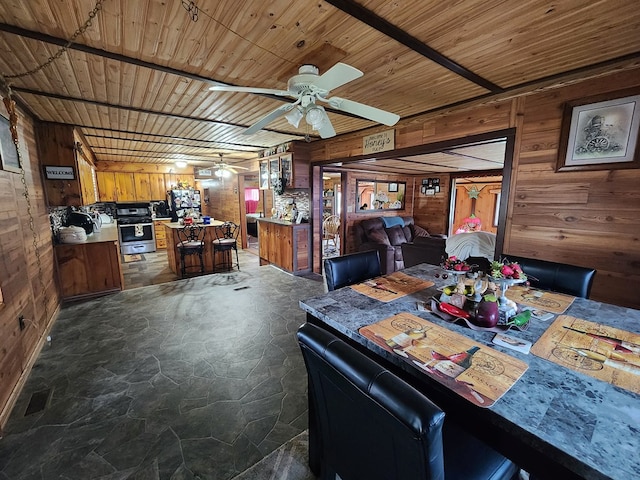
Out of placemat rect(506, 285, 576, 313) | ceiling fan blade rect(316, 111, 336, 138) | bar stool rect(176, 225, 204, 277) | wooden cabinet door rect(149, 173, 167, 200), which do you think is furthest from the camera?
wooden cabinet door rect(149, 173, 167, 200)

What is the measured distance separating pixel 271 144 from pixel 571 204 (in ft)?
14.5

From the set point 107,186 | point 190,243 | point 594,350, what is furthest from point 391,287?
point 107,186

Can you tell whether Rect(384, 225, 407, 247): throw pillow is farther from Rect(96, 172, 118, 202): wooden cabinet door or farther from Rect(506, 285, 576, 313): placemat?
Rect(96, 172, 118, 202): wooden cabinet door

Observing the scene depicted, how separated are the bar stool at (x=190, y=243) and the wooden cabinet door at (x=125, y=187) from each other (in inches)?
138

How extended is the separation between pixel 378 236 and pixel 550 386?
5.34 meters

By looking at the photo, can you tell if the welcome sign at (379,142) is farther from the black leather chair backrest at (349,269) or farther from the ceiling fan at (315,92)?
the black leather chair backrest at (349,269)

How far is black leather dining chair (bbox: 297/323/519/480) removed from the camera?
2.20 feet

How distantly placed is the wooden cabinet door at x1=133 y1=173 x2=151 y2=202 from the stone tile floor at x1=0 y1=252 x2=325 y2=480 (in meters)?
4.86

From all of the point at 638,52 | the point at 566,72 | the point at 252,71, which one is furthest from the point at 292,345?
the point at 638,52

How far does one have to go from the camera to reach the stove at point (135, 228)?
6.89m

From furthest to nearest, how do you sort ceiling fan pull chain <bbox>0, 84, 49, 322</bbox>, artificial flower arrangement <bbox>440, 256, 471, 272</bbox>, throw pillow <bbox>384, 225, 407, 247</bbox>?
throw pillow <bbox>384, 225, 407, 247</bbox>
ceiling fan pull chain <bbox>0, 84, 49, 322</bbox>
artificial flower arrangement <bbox>440, 256, 471, 272</bbox>

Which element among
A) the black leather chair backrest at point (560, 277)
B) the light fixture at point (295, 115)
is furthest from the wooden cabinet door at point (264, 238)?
the black leather chair backrest at point (560, 277)

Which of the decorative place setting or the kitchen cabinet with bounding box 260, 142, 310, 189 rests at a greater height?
the kitchen cabinet with bounding box 260, 142, 310, 189

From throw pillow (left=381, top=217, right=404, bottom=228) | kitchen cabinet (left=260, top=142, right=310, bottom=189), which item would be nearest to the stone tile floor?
kitchen cabinet (left=260, top=142, right=310, bottom=189)
